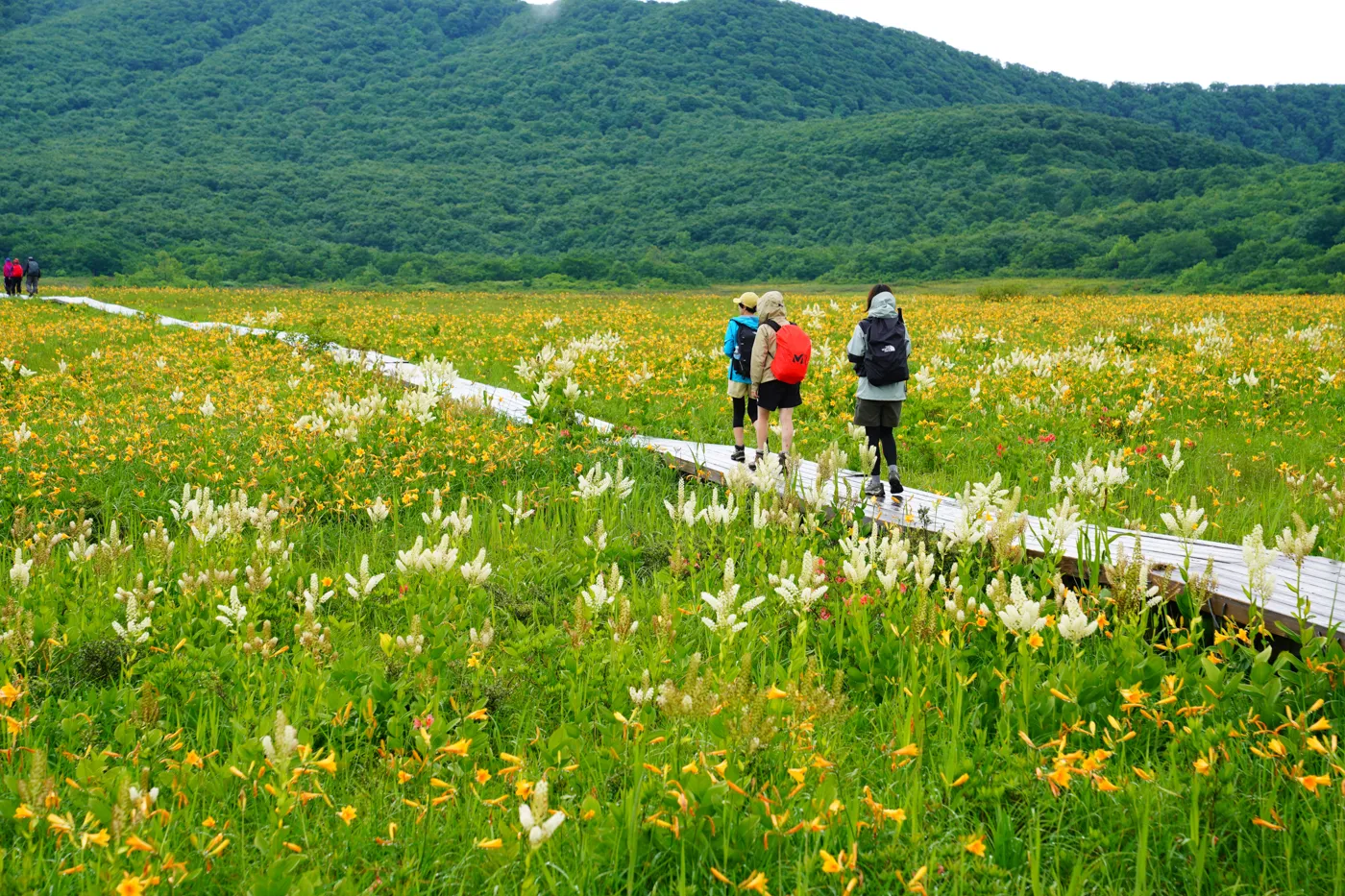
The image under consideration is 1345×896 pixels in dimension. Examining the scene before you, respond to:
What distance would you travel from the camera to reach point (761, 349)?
8383 mm

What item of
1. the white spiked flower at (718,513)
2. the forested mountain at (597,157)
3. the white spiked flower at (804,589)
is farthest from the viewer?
the forested mountain at (597,157)

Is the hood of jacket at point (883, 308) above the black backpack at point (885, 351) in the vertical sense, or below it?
above

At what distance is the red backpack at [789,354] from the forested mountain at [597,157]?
42.3m

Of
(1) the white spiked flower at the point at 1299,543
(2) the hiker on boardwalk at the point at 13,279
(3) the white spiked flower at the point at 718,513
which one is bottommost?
(3) the white spiked flower at the point at 718,513

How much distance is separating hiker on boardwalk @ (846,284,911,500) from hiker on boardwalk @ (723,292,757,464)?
54.1 inches

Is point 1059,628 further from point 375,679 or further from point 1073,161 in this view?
point 1073,161

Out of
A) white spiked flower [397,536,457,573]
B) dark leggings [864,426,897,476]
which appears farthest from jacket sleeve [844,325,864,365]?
white spiked flower [397,536,457,573]

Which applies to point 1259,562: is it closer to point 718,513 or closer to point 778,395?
point 718,513

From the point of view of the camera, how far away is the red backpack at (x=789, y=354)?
27.0ft

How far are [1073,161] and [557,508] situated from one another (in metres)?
130

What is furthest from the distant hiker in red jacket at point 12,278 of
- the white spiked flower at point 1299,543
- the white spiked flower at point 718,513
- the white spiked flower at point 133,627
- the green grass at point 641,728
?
the white spiked flower at point 1299,543

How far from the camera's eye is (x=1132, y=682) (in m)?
3.98

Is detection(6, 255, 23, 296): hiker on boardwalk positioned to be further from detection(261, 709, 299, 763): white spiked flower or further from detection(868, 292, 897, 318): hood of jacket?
detection(261, 709, 299, 763): white spiked flower

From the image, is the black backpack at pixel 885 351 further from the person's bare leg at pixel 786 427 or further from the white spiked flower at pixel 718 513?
the white spiked flower at pixel 718 513
